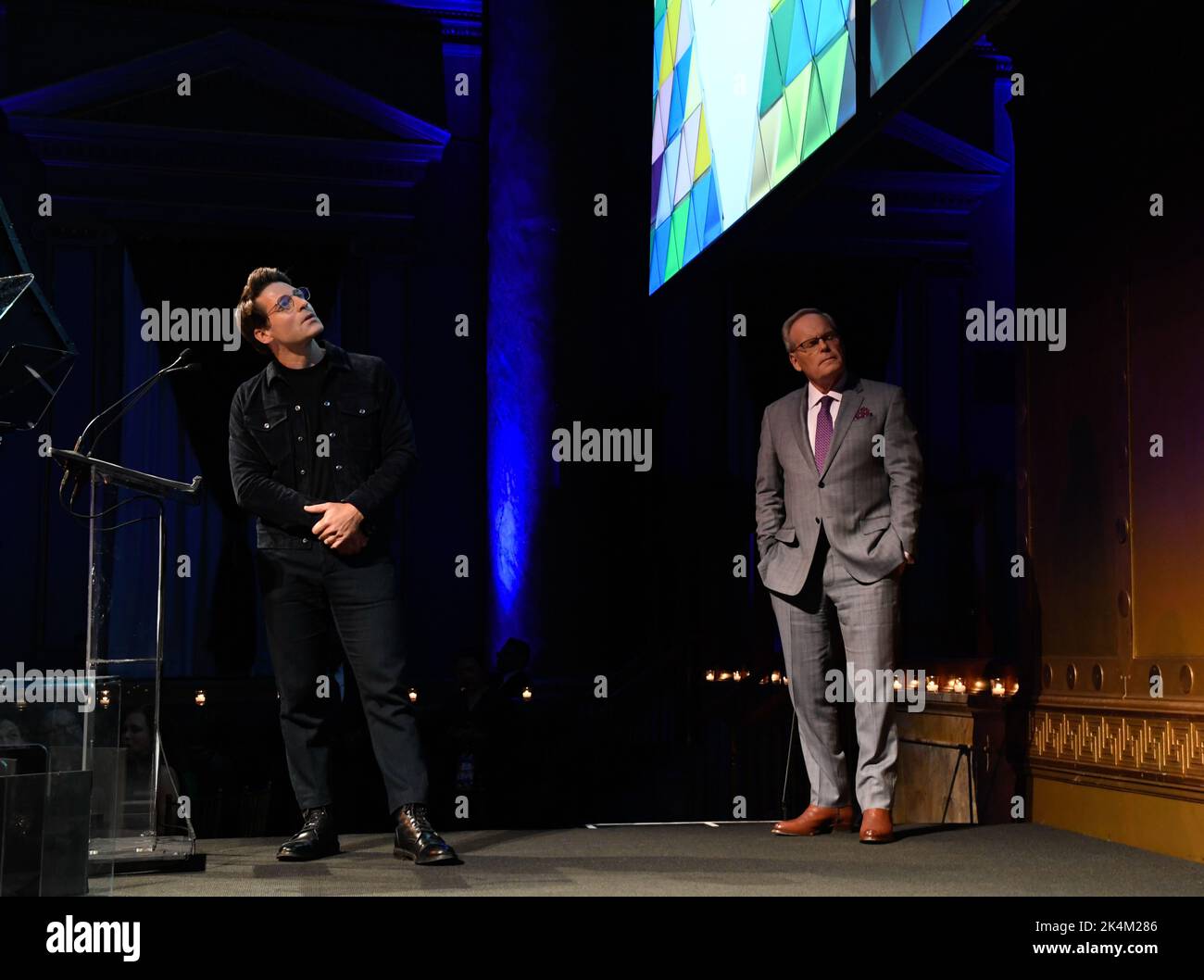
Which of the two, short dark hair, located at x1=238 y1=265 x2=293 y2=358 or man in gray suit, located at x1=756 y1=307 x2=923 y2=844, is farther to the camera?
man in gray suit, located at x1=756 y1=307 x2=923 y2=844

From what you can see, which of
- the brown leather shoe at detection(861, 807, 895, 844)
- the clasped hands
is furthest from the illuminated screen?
the brown leather shoe at detection(861, 807, 895, 844)

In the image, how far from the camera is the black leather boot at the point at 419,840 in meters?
3.19

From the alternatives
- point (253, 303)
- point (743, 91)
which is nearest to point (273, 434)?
point (253, 303)

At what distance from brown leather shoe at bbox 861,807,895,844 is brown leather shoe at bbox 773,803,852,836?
0.17 m

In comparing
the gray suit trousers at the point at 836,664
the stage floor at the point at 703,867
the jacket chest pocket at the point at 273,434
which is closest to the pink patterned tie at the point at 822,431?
the gray suit trousers at the point at 836,664

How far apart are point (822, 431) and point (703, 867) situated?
4.45 feet

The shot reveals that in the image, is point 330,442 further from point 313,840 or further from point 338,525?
point 313,840

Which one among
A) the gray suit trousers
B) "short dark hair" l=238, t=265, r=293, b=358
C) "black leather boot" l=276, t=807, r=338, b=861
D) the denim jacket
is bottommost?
"black leather boot" l=276, t=807, r=338, b=861

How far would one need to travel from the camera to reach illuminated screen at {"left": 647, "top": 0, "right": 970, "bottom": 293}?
3701mm

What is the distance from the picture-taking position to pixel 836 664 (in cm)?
404

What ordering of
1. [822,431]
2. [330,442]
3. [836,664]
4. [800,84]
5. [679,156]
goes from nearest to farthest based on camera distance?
[330,442]
[822,431]
[836,664]
[800,84]
[679,156]

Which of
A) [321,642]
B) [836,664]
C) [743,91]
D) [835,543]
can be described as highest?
[743,91]

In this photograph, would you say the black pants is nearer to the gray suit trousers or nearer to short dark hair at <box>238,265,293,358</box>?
short dark hair at <box>238,265,293,358</box>
